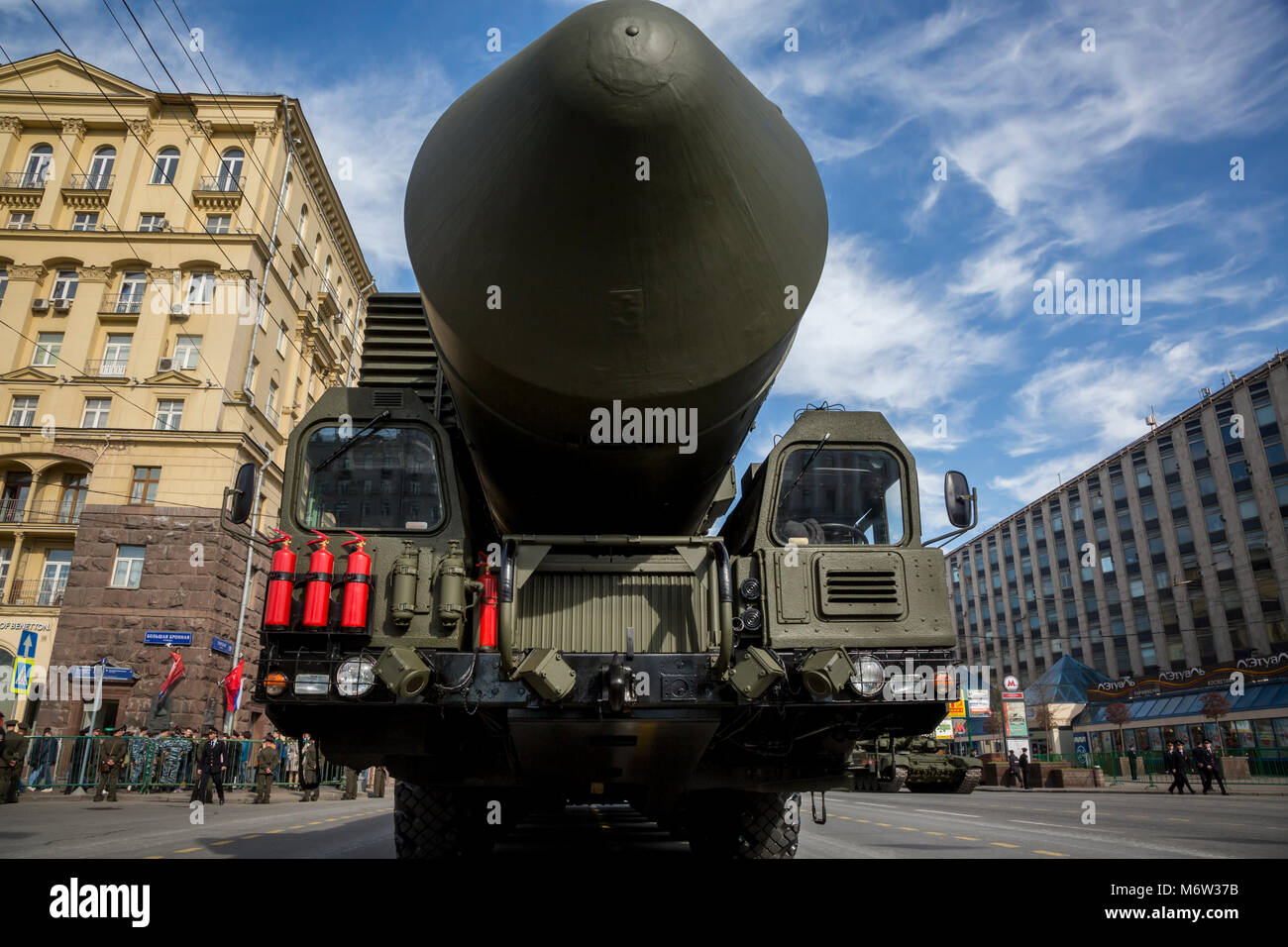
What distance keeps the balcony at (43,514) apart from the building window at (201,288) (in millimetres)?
6199

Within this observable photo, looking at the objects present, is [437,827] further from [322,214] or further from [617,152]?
[322,214]

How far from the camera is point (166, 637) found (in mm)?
19828

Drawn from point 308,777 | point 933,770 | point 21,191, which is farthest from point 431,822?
point 21,191

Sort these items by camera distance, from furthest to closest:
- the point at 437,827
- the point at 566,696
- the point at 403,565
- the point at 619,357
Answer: the point at 437,827 < the point at 403,565 < the point at 566,696 < the point at 619,357

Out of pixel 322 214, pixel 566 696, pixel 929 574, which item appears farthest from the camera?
pixel 322 214

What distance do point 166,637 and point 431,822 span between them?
1804 centimetres

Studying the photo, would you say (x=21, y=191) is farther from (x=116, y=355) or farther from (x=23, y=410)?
(x=23, y=410)

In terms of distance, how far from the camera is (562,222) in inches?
111

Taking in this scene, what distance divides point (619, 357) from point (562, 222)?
1.69 ft

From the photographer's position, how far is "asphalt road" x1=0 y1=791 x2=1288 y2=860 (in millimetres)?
6766

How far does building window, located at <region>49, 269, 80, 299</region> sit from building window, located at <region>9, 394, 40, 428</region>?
3000 mm

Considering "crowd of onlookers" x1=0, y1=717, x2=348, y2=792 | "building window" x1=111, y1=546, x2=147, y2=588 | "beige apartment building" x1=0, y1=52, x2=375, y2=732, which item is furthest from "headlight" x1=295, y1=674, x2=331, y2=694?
→ "building window" x1=111, y1=546, x2=147, y2=588

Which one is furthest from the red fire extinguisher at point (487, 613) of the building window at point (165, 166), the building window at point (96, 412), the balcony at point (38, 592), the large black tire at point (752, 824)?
the building window at point (165, 166)
